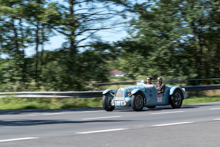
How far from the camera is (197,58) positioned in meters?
24.3

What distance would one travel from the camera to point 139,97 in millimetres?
14039

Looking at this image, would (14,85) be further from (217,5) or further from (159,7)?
(217,5)

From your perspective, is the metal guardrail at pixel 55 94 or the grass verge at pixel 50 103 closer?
the grass verge at pixel 50 103

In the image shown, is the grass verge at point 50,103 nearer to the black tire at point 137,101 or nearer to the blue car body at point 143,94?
the blue car body at point 143,94

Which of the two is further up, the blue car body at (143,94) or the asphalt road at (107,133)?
the blue car body at (143,94)

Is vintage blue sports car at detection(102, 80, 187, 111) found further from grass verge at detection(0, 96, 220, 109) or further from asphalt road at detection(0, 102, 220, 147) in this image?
asphalt road at detection(0, 102, 220, 147)

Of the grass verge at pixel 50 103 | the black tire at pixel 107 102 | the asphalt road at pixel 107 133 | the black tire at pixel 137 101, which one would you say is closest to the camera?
the asphalt road at pixel 107 133

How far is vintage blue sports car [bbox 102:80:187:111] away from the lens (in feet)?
45.7

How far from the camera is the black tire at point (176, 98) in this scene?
15219 mm

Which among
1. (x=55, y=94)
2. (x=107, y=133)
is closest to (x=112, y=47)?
(x=55, y=94)

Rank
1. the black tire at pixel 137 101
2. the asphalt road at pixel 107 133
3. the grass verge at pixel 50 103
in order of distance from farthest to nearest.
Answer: the grass verge at pixel 50 103 → the black tire at pixel 137 101 → the asphalt road at pixel 107 133

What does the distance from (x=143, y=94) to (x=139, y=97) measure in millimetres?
218

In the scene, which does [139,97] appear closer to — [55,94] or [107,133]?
[55,94]

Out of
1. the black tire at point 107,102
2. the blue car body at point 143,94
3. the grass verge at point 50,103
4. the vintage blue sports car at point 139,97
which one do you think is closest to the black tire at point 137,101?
the vintage blue sports car at point 139,97
